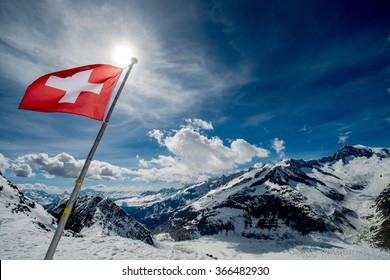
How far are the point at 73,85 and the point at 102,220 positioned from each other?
329 ft

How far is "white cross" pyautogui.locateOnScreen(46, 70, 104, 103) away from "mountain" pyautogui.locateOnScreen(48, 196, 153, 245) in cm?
8796

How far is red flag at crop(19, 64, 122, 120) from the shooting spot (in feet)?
29.6

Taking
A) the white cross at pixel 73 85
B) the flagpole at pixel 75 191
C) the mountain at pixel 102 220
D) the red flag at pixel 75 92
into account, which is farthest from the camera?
the mountain at pixel 102 220

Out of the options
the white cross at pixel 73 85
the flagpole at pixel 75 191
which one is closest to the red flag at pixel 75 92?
the white cross at pixel 73 85

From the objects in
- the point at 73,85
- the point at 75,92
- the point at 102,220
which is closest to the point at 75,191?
the point at 75,92

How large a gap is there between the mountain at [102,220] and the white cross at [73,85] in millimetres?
87961

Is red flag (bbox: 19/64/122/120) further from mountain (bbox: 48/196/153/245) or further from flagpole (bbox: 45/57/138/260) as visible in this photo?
mountain (bbox: 48/196/153/245)

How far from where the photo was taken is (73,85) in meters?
9.44

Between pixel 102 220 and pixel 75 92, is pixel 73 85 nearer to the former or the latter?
pixel 75 92

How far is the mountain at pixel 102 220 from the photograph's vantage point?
90.3 m

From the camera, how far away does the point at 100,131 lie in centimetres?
845

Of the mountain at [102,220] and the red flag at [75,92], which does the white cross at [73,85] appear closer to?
the red flag at [75,92]
